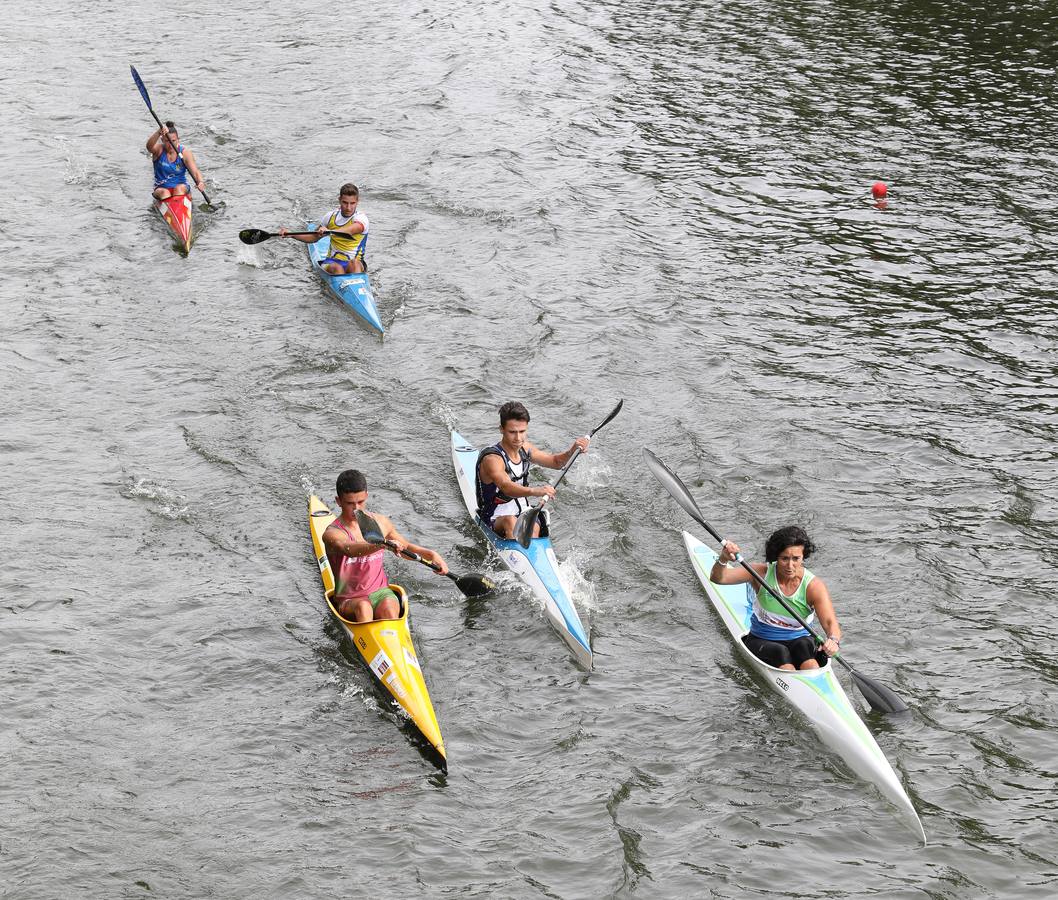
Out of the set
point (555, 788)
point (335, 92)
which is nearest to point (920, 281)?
point (555, 788)

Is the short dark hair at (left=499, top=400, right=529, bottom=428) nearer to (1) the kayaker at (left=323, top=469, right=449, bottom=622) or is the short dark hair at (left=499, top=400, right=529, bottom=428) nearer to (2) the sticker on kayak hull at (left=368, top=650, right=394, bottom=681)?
(1) the kayaker at (left=323, top=469, right=449, bottom=622)

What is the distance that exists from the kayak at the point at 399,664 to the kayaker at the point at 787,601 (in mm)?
2486

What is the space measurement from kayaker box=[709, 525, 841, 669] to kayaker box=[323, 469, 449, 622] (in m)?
2.61

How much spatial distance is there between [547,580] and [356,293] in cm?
638

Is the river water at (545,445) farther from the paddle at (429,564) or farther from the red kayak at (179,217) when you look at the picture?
the red kayak at (179,217)

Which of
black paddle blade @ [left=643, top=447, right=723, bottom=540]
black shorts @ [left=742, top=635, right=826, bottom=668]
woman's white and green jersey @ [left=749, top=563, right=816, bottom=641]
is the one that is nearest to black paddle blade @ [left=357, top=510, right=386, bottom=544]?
black paddle blade @ [left=643, top=447, right=723, bottom=540]

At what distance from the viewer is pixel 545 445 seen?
43.1 feet

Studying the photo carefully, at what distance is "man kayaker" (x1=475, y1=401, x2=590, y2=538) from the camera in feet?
35.0

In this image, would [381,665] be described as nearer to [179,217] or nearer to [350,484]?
[350,484]

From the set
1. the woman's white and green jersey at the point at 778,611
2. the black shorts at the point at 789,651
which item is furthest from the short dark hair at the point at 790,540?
the black shorts at the point at 789,651

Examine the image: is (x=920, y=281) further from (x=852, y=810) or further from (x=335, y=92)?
(x=335, y=92)

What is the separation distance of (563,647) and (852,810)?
269 cm

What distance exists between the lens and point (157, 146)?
17656 millimetres

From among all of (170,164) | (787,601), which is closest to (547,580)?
(787,601)
